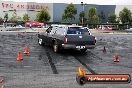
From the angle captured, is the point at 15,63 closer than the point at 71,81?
No

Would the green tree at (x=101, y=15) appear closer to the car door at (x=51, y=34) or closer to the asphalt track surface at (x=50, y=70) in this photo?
the car door at (x=51, y=34)

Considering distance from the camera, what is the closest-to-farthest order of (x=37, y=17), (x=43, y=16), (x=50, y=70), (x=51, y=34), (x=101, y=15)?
1. (x=50, y=70)
2. (x=51, y=34)
3. (x=43, y=16)
4. (x=37, y=17)
5. (x=101, y=15)

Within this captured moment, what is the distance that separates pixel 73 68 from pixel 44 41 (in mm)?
8703

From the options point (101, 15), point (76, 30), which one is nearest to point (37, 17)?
point (101, 15)

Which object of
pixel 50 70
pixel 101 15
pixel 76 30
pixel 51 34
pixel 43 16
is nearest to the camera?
pixel 50 70

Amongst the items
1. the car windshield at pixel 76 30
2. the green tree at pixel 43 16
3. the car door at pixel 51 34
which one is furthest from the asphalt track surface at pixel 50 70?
the green tree at pixel 43 16

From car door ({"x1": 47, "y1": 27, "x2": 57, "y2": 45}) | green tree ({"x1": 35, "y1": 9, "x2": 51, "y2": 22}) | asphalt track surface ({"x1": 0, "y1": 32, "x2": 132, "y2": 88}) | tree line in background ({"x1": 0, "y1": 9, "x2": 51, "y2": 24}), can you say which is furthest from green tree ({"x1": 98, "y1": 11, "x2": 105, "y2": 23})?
asphalt track surface ({"x1": 0, "y1": 32, "x2": 132, "y2": 88})

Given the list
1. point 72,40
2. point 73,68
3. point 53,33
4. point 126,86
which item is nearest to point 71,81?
point 126,86

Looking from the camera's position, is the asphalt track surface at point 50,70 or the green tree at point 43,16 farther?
the green tree at point 43,16

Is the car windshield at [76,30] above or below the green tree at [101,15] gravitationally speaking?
above

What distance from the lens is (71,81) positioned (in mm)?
10172

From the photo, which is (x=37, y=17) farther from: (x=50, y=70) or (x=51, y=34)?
(x=50, y=70)

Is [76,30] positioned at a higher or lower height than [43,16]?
higher

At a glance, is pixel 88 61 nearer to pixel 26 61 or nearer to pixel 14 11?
pixel 26 61
